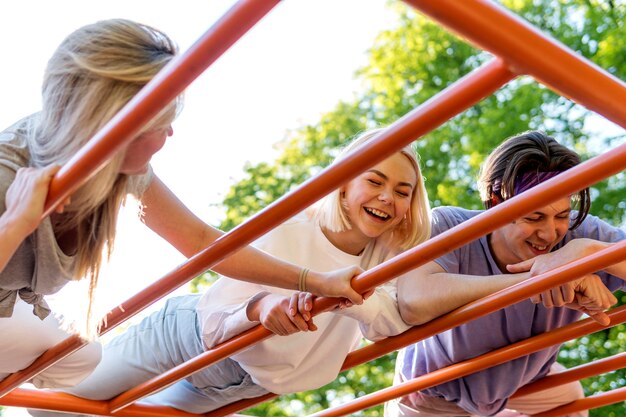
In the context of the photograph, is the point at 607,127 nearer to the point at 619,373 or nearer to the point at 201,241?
the point at 619,373

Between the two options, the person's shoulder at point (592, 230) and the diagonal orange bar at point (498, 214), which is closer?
the diagonal orange bar at point (498, 214)

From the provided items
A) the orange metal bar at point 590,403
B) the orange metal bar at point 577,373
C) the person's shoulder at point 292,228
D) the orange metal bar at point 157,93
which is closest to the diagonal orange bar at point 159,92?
the orange metal bar at point 157,93

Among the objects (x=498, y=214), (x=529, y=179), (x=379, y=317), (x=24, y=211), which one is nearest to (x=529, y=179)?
(x=529, y=179)

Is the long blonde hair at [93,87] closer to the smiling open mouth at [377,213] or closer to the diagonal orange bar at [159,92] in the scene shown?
the diagonal orange bar at [159,92]

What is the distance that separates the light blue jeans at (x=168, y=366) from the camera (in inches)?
96.8

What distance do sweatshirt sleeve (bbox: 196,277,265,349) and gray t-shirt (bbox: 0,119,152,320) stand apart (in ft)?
1.27

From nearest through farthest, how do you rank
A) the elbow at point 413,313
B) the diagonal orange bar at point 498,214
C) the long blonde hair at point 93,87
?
the diagonal orange bar at point 498,214 < the long blonde hair at point 93,87 < the elbow at point 413,313

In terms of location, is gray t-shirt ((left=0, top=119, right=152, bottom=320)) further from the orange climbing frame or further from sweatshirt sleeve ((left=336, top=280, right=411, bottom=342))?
sweatshirt sleeve ((left=336, top=280, right=411, bottom=342))

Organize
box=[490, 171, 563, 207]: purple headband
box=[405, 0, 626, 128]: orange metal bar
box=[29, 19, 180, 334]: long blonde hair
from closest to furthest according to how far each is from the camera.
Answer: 1. box=[405, 0, 626, 128]: orange metal bar
2. box=[29, 19, 180, 334]: long blonde hair
3. box=[490, 171, 563, 207]: purple headband

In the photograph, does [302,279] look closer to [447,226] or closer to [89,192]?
[89,192]

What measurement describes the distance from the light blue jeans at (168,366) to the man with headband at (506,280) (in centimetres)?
47

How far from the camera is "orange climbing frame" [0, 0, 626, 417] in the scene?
1.01 metres

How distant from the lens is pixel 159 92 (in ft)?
3.87

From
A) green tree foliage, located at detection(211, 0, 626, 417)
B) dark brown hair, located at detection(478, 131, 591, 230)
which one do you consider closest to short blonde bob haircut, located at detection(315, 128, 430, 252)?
dark brown hair, located at detection(478, 131, 591, 230)
